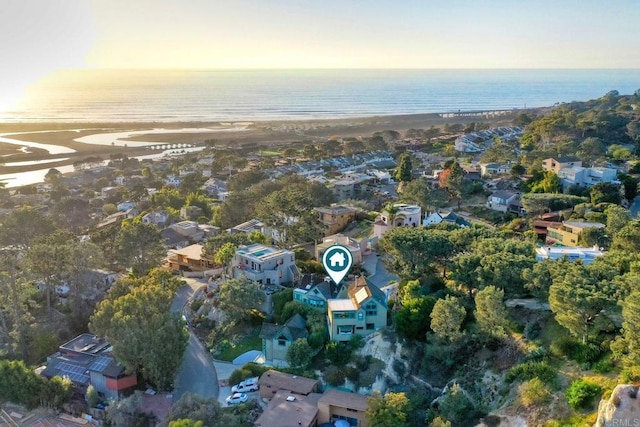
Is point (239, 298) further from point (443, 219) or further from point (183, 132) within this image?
point (183, 132)

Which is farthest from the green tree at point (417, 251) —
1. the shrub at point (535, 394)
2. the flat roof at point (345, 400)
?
the shrub at point (535, 394)

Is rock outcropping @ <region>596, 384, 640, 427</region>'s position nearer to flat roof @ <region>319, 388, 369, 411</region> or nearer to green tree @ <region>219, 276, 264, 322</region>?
flat roof @ <region>319, 388, 369, 411</region>

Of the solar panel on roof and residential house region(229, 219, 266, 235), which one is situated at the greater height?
residential house region(229, 219, 266, 235)

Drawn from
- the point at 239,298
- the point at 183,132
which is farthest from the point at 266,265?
the point at 183,132

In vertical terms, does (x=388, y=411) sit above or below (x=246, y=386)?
above

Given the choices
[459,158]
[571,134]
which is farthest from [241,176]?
[571,134]

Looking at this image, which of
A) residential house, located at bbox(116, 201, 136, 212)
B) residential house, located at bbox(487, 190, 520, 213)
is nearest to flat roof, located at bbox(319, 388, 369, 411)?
residential house, located at bbox(487, 190, 520, 213)

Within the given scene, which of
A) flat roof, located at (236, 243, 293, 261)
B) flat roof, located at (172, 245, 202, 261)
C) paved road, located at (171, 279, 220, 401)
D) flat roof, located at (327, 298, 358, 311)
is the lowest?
paved road, located at (171, 279, 220, 401)
